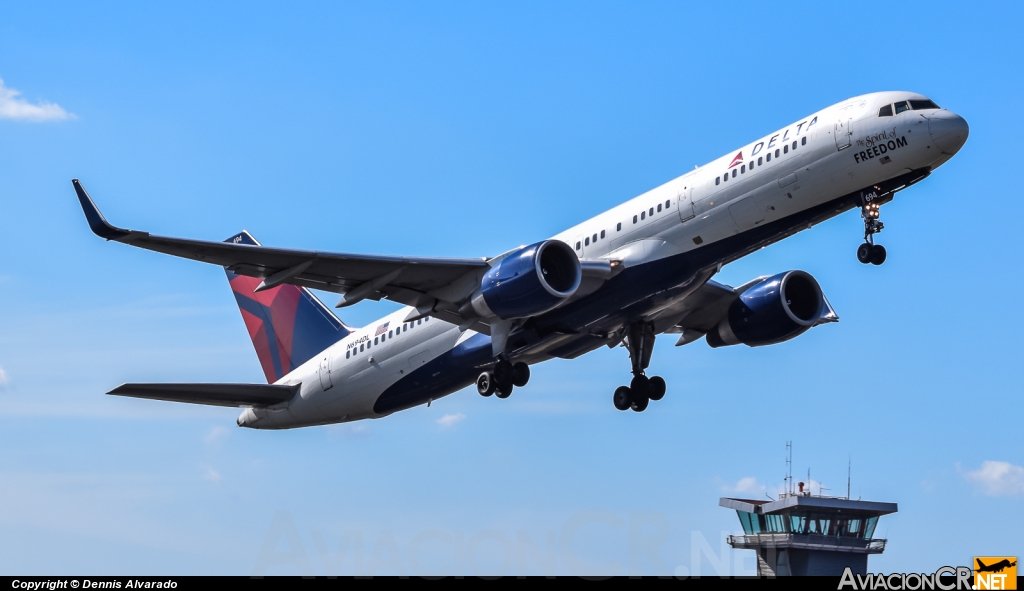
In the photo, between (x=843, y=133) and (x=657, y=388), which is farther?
(x=657, y=388)

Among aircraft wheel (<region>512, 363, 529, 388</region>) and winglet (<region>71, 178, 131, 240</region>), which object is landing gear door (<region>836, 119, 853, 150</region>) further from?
winglet (<region>71, 178, 131, 240</region>)

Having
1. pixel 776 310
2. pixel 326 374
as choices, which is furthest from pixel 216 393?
pixel 776 310

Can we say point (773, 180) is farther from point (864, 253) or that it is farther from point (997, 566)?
point (997, 566)

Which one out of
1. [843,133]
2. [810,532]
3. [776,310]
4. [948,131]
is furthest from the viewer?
[810,532]

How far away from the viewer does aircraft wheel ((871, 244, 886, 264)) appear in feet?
99.8

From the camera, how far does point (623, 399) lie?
125ft

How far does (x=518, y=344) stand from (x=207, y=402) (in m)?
10.5

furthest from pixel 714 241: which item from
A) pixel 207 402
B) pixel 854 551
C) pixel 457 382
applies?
pixel 854 551

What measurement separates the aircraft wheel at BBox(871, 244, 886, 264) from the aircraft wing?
32.3 feet

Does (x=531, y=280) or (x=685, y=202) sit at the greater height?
(x=685, y=202)

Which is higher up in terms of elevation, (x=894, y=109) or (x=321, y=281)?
(x=894, y=109)

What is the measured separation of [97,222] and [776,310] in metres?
19.4

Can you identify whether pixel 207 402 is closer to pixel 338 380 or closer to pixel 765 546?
pixel 338 380

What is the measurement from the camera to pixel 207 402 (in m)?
39.1
